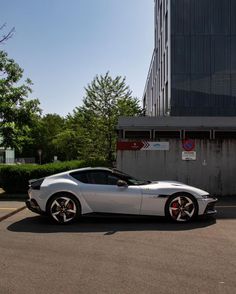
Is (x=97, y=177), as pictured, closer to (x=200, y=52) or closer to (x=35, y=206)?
(x=35, y=206)

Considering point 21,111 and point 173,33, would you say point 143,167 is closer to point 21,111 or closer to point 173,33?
point 21,111

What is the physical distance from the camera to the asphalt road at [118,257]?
5.71 meters

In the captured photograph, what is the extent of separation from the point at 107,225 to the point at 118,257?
3.28m

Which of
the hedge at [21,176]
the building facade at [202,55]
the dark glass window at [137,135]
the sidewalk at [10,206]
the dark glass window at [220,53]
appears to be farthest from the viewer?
the dark glass window at [220,53]

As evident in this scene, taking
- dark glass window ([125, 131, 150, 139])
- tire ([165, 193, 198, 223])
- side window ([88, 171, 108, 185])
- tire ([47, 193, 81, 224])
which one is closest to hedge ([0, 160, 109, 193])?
dark glass window ([125, 131, 150, 139])

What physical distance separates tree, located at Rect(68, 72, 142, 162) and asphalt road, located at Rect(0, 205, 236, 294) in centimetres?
2611

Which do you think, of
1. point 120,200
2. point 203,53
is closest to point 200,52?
point 203,53

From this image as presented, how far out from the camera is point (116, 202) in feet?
34.9

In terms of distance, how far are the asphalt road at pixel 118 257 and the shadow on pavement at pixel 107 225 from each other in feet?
0.07

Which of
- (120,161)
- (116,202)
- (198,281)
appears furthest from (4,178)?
(198,281)

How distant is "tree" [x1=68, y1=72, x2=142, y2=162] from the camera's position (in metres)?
36.9

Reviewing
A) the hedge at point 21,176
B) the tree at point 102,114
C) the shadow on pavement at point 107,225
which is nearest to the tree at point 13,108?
the hedge at point 21,176

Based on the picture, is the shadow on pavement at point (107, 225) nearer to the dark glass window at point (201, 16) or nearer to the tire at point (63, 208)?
the tire at point (63, 208)

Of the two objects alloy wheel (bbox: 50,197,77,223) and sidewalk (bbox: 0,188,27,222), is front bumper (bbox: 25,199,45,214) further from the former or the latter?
sidewalk (bbox: 0,188,27,222)
